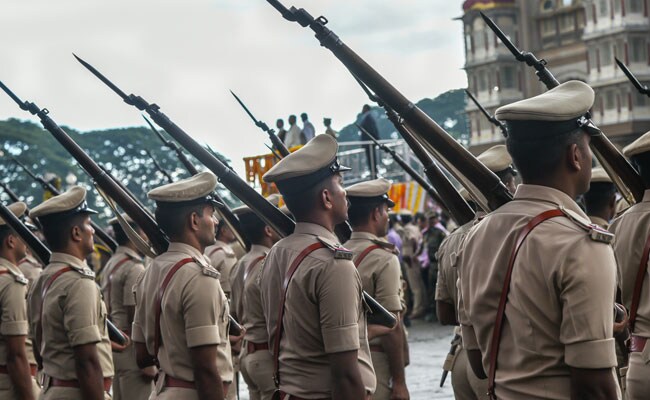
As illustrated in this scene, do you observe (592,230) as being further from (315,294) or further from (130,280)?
(130,280)

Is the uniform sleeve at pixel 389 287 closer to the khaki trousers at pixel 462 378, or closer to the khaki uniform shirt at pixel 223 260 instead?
the khaki trousers at pixel 462 378

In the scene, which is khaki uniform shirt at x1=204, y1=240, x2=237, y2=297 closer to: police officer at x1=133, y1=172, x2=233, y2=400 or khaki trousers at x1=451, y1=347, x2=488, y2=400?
khaki trousers at x1=451, y1=347, x2=488, y2=400

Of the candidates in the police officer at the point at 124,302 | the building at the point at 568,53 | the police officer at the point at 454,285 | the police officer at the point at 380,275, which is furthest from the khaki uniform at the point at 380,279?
the building at the point at 568,53

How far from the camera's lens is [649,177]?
501 centimetres

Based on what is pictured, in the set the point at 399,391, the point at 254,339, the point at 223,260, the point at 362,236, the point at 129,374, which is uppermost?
the point at 362,236

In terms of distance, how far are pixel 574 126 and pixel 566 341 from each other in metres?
0.71

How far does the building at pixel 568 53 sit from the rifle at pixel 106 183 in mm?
39329

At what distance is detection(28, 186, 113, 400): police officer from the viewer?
5730mm

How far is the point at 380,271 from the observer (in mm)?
6844

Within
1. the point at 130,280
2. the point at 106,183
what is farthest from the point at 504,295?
the point at 130,280

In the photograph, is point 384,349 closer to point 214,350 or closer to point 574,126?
point 214,350

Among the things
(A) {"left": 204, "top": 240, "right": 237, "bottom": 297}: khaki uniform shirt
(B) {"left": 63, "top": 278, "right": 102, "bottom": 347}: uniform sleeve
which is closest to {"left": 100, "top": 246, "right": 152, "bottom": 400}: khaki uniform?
(A) {"left": 204, "top": 240, "right": 237, "bottom": 297}: khaki uniform shirt

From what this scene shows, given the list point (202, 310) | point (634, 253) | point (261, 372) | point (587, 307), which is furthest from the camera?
point (261, 372)

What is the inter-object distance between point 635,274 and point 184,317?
2075 mm
